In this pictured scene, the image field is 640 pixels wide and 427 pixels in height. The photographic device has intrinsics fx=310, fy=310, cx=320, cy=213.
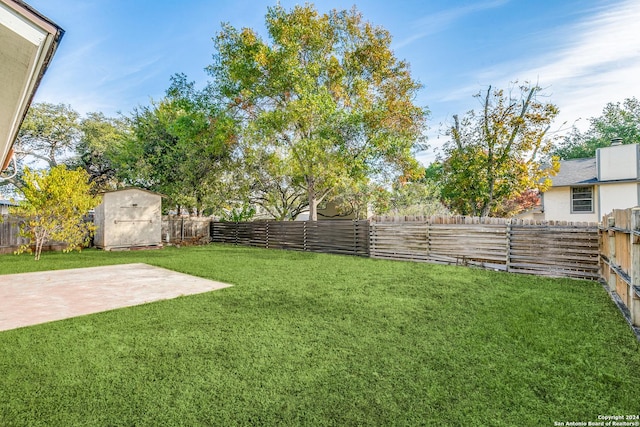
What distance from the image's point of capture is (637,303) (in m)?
3.40

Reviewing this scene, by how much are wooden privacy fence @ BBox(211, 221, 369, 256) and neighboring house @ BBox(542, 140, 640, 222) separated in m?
10.2

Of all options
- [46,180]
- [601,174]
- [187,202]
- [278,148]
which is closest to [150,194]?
[187,202]

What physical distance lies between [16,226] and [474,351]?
1521 centimetres

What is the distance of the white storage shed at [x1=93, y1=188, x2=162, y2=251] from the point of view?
40.9 feet

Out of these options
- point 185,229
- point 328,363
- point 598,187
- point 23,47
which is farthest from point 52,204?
point 598,187

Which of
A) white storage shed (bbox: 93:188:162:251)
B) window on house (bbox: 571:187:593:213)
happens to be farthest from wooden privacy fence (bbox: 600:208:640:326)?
white storage shed (bbox: 93:188:162:251)

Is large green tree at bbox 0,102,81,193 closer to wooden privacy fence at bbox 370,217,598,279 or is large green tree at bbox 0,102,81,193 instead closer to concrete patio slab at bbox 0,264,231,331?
concrete patio slab at bbox 0,264,231,331

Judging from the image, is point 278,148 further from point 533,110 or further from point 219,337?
point 219,337

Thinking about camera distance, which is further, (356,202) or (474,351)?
(356,202)

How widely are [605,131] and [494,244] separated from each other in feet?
87.3

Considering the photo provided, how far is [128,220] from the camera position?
42.7ft

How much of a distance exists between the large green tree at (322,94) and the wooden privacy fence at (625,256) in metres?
8.74

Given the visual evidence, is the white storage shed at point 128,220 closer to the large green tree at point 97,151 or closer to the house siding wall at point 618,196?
A: the large green tree at point 97,151

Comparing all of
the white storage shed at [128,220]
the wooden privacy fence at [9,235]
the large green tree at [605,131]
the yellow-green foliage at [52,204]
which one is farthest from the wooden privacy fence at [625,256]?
the large green tree at [605,131]
